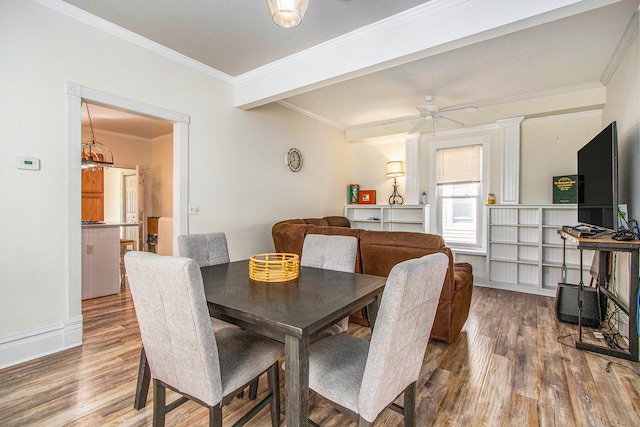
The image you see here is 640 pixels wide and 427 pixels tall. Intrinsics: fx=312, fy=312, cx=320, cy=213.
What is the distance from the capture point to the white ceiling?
8.09 feet

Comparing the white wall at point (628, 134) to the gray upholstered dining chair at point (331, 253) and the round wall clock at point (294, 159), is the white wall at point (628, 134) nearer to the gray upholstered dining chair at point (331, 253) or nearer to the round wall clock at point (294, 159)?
the gray upholstered dining chair at point (331, 253)

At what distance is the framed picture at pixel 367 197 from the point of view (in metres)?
6.02

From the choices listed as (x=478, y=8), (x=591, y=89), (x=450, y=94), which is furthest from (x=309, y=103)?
(x=591, y=89)

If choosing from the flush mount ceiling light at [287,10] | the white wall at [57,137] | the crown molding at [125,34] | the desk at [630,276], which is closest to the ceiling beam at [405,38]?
the crown molding at [125,34]

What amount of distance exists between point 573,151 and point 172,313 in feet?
17.6

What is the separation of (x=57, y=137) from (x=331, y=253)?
7.78 ft

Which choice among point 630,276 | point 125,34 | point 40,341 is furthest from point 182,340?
point 630,276

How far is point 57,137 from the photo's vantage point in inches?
98.1

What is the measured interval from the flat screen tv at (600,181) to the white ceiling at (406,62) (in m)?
0.91

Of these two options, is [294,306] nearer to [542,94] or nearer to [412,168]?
[542,94]

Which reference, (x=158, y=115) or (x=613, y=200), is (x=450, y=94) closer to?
(x=613, y=200)

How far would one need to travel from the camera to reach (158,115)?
311 centimetres

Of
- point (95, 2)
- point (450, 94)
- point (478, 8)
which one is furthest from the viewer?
point (450, 94)

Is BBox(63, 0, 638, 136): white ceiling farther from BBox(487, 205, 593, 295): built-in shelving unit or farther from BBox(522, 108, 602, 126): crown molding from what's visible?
BBox(487, 205, 593, 295): built-in shelving unit
